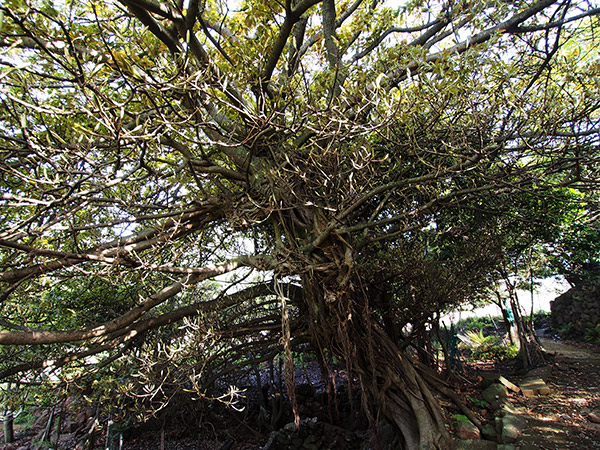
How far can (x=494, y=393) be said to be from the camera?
5297mm

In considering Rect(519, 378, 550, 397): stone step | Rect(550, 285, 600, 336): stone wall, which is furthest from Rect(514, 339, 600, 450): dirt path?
Rect(550, 285, 600, 336): stone wall

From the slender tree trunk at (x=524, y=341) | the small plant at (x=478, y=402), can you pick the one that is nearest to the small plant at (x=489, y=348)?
the slender tree trunk at (x=524, y=341)

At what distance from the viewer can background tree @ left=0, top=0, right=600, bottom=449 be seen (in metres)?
2.72

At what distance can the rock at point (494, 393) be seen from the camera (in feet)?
17.1

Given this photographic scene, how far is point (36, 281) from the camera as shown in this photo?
3.28 m

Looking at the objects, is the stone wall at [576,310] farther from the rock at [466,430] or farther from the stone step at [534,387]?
the rock at [466,430]

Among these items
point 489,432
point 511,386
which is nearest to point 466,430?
point 489,432

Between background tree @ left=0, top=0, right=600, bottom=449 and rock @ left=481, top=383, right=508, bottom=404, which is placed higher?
background tree @ left=0, top=0, right=600, bottom=449

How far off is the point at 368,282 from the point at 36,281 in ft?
12.8

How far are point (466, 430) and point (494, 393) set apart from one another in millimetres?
1449

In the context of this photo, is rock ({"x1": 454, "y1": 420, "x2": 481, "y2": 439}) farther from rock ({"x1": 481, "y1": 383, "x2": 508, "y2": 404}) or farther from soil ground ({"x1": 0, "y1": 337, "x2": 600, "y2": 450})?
rock ({"x1": 481, "y1": 383, "x2": 508, "y2": 404})

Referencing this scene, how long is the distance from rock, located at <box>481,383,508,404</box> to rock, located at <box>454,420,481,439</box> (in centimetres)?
115

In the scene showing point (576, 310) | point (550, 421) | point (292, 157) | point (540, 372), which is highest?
point (292, 157)

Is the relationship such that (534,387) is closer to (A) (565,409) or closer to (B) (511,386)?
(B) (511,386)
